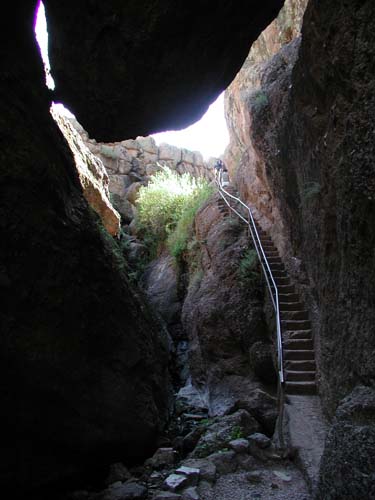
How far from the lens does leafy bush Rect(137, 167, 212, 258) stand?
13211 mm

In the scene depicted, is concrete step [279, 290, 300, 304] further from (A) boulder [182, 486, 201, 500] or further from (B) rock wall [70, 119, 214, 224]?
(B) rock wall [70, 119, 214, 224]

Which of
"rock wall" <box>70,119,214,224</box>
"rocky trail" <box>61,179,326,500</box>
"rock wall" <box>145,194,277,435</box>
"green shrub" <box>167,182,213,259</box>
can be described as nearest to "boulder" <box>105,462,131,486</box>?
"rocky trail" <box>61,179,326,500</box>

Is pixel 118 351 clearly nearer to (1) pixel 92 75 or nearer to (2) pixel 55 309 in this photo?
(2) pixel 55 309

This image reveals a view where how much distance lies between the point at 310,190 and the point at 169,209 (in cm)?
991

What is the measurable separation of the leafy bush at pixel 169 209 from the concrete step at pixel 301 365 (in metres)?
6.65

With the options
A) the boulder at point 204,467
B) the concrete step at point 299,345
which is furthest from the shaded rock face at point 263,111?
the boulder at point 204,467

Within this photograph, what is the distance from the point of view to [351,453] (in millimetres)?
2904

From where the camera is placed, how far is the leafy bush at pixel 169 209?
13.2 metres

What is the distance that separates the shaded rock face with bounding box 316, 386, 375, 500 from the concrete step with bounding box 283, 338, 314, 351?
3.54 m

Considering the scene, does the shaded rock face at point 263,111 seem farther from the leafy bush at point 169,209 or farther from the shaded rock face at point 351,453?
the shaded rock face at point 351,453

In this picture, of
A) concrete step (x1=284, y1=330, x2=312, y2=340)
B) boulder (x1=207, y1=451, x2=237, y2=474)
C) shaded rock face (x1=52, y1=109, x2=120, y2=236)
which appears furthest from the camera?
shaded rock face (x1=52, y1=109, x2=120, y2=236)

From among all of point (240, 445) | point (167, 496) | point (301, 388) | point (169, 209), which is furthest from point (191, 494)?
point (169, 209)

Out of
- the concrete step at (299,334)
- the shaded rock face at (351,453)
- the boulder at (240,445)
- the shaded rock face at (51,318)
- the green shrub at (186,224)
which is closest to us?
the shaded rock face at (351,453)

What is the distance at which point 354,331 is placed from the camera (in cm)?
390
